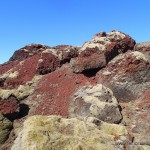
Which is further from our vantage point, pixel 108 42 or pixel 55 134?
pixel 108 42

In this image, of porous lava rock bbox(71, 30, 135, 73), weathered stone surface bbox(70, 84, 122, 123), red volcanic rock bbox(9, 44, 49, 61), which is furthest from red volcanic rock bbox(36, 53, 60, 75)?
red volcanic rock bbox(9, 44, 49, 61)

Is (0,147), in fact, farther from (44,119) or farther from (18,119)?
(44,119)

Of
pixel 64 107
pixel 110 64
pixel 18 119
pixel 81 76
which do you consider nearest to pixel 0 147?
pixel 18 119

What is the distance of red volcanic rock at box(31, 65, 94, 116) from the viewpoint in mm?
34175

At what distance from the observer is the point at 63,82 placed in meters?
38.7

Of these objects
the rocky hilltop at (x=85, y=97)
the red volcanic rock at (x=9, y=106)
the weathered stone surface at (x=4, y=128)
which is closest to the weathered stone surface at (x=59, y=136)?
the rocky hilltop at (x=85, y=97)

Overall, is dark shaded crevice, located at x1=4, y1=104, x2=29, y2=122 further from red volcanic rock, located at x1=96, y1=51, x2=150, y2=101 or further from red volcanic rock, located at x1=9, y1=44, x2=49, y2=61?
red volcanic rock, located at x1=9, y1=44, x2=49, y2=61

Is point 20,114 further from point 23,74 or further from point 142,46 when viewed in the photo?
point 142,46

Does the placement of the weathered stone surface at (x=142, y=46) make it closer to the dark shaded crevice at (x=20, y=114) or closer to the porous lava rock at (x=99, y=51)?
the porous lava rock at (x=99, y=51)

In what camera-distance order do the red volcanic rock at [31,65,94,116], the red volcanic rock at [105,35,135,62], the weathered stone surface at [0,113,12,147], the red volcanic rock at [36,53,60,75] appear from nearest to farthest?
the weathered stone surface at [0,113,12,147] < the red volcanic rock at [31,65,94,116] < the red volcanic rock at [105,35,135,62] < the red volcanic rock at [36,53,60,75]

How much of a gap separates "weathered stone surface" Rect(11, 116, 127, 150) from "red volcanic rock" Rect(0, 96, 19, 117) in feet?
42.9

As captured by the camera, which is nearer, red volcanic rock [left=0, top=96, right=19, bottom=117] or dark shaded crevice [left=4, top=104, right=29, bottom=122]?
red volcanic rock [left=0, top=96, right=19, bottom=117]

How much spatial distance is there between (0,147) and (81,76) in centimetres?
1473

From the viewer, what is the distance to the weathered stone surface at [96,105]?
97.7ft
